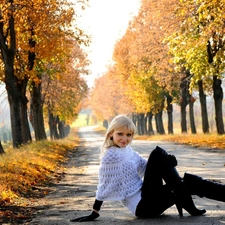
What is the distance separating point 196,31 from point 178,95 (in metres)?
19.7

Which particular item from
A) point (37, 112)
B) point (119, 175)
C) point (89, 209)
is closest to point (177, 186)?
point (119, 175)

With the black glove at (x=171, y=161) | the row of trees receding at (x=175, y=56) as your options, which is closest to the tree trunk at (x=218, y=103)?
the row of trees receding at (x=175, y=56)

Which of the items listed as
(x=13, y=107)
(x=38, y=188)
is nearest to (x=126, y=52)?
(x=13, y=107)

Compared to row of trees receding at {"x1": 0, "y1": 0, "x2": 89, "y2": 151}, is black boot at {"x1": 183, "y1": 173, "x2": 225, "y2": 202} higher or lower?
lower

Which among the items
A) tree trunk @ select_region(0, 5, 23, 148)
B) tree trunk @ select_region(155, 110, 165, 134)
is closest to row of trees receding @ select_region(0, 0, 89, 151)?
tree trunk @ select_region(0, 5, 23, 148)

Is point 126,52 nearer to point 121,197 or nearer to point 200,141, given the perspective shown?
point 200,141

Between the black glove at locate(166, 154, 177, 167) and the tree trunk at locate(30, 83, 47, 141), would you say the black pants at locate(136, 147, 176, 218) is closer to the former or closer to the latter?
the black glove at locate(166, 154, 177, 167)

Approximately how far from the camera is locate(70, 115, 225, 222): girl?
6.21 m

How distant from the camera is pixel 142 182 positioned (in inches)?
267

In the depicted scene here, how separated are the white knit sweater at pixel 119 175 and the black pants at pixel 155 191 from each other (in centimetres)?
23

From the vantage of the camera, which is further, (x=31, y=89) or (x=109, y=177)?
(x=31, y=89)

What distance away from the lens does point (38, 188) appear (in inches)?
460

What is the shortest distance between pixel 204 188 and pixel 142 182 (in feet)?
3.03

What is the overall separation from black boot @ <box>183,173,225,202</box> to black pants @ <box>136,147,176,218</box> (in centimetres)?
28
